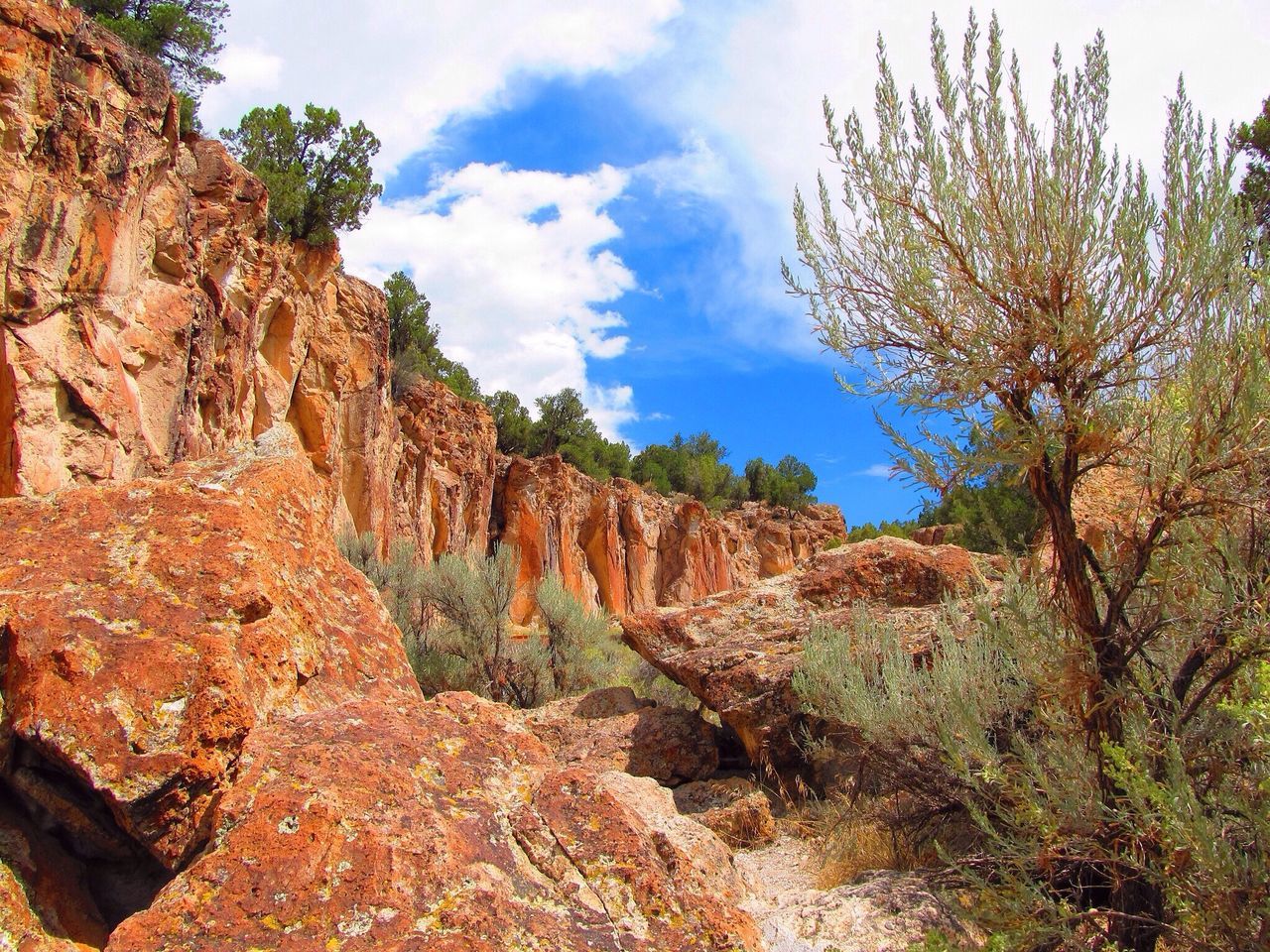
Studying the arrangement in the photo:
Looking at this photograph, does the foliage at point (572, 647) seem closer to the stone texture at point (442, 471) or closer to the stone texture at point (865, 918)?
the stone texture at point (442, 471)

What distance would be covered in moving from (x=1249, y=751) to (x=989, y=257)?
2.34 m

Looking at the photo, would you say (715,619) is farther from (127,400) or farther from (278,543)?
(127,400)

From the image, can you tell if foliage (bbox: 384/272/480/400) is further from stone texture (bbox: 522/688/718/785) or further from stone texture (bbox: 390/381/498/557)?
stone texture (bbox: 522/688/718/785)

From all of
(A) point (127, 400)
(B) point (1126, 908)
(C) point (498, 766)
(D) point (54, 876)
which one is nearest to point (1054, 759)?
(B) point (1126, 908)

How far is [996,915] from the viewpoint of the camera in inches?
142

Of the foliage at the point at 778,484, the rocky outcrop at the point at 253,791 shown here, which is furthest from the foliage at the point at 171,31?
the foliage at the point at 778,484

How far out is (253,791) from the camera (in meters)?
2.32

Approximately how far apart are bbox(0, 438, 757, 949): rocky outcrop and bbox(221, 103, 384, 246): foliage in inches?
645

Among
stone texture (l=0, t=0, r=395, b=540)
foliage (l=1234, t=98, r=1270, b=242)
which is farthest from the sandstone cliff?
foliage (l=1234, t=98, r=1270, b=242)

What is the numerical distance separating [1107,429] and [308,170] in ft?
64.5

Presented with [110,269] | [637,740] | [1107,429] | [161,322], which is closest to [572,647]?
[637,740]

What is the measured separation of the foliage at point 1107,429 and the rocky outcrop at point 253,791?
1.76m

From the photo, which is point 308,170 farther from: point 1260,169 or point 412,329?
point 1260,169

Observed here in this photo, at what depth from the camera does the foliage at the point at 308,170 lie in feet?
58.3
